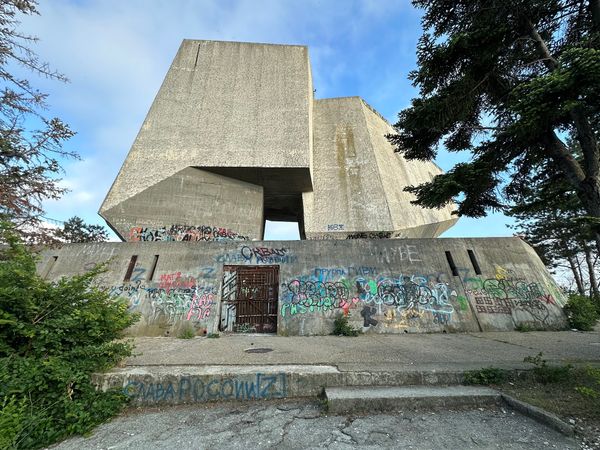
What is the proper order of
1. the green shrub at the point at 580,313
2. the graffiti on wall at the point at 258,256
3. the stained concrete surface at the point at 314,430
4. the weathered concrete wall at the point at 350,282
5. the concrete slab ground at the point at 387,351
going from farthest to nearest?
the graffiti on wall at the point at 258,256 < the weathered concrete wall at the point at 350,282 < the green shrub at the point at 580,313 < the concrete slab ground at the point at 387,351 < the stained concrete surface at the point at 314,430

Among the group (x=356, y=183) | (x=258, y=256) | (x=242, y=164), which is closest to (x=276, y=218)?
(x=356, y=183)

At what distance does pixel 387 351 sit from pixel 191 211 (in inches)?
428

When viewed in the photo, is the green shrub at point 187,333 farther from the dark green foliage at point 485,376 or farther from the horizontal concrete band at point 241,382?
the dark green foliage at point 485,376

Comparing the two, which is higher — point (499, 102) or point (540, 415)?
point (499, 102)

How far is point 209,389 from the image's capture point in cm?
378

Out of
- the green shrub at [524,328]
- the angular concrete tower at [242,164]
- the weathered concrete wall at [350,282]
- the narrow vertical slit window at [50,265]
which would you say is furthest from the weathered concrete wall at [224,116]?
the green shrub at [524,328]

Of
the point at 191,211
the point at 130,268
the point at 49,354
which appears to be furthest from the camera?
the point at 191,211

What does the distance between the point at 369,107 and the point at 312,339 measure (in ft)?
63.2

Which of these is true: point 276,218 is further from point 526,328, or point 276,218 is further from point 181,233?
point 526,328

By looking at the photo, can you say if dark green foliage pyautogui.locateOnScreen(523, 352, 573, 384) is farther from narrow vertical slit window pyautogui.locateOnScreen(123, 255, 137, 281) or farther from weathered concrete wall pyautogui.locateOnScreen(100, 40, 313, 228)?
weathered concrete wall pyautogui.locateOnScreen(100, 40, 313, 228)

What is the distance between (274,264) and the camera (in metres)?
8.93

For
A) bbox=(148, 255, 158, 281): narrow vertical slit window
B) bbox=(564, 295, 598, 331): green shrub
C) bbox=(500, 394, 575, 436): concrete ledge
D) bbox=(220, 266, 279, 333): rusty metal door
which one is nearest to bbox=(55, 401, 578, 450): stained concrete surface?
bbox=(500, 394, 575, 436): concrete ledge

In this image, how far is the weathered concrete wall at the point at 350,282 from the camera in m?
7.96

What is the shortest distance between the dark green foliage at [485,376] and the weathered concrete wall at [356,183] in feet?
34.8
